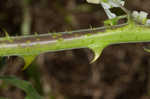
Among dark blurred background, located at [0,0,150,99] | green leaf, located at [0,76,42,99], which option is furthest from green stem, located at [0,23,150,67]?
dark blurred background, located at [0,0,150,99]

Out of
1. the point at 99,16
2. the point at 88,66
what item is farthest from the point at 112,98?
the point at 99,16

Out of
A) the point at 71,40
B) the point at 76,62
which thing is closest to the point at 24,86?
the point at 71,40

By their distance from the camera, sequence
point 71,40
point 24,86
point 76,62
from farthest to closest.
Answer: point 76,62 < point 24,86 < point 71,40

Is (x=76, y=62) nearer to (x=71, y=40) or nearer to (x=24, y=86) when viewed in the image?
(x=24, y=86)

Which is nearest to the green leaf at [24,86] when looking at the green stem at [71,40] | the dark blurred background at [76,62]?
the green stem at [71,40]

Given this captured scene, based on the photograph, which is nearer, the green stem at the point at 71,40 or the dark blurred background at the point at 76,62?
the green stem at the point at 71,40

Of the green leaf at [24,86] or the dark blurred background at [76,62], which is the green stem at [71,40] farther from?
the dark blurred background at [76,62]

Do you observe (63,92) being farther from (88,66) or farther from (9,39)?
(9,39)

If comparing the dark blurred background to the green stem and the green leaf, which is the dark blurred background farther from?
the green stem
